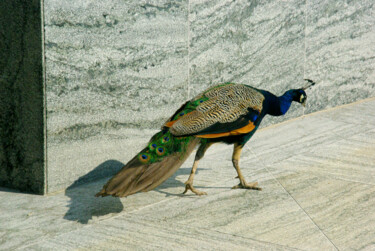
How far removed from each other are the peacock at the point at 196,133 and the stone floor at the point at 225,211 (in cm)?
32

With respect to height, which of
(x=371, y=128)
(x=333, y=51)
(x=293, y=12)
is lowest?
(x=371, y=128)

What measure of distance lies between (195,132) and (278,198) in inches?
40.3

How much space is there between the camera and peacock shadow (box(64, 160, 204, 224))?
4547mm

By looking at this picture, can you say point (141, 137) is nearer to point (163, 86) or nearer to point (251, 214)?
point (163, 86)

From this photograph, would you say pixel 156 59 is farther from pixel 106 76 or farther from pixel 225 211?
pixel 225 211

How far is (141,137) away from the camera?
5.76 meters

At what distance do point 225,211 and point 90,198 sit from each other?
1.22 metres

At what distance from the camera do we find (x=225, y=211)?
464 cm

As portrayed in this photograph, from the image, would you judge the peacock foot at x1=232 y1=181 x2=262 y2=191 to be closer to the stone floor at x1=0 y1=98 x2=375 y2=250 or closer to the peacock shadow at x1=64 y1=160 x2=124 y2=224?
the stone floor at x1=0 y1=98 x2=375 y2=250

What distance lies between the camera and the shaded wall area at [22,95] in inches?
185

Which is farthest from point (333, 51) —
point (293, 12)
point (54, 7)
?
point (54, 7)

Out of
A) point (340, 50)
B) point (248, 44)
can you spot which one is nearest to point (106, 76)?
point (248, 44)

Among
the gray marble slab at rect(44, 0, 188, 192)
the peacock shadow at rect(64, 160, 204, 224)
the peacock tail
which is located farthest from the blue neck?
the gray marble slab at rect(44, 0, 188, 192)

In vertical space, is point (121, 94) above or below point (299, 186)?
above
